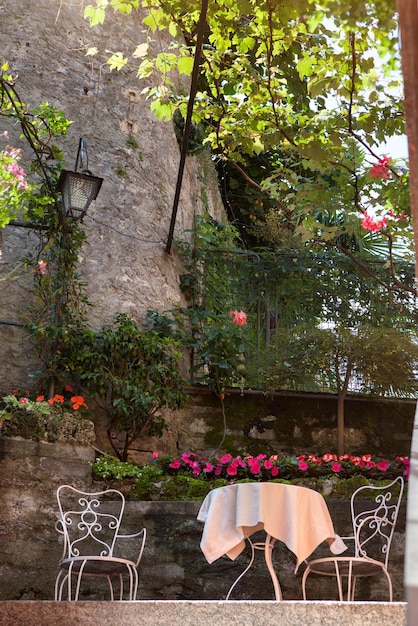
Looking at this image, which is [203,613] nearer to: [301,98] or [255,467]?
[255,467]

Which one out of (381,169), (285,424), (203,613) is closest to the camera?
(203,613)

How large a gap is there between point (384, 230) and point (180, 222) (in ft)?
10.4

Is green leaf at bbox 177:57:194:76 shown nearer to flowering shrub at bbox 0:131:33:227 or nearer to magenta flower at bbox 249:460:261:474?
flowering shrub at bbox 0:131:33:227

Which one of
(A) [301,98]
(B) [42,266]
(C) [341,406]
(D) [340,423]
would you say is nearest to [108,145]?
(B) [42,266]

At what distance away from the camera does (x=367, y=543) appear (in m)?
5.11

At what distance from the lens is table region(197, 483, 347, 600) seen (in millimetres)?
3963

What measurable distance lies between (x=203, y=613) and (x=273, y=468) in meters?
2.87

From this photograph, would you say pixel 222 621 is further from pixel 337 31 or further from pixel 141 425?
pixel 141 425

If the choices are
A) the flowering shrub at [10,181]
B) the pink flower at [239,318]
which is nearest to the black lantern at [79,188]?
the flowering shrub at [10,181]

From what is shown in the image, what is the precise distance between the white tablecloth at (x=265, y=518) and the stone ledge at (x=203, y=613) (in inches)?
39.1

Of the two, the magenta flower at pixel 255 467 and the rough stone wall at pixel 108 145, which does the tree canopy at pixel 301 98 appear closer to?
the magenta flower at pixel 255 467

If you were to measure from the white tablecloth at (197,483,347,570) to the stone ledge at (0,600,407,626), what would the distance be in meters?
0.99

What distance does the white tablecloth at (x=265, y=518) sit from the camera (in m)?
3.96

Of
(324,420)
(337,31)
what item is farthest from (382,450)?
(337,31)
